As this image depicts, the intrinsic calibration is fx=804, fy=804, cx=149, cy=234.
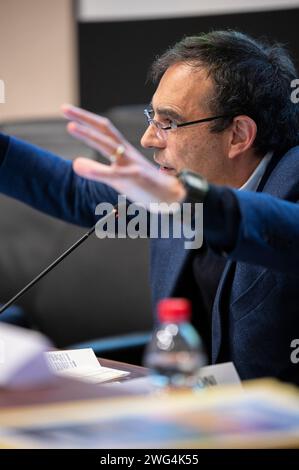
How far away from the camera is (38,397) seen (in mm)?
960

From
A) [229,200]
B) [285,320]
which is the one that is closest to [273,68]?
[285,320]

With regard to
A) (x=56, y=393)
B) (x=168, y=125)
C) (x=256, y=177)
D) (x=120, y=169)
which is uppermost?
(x=168, y=125)

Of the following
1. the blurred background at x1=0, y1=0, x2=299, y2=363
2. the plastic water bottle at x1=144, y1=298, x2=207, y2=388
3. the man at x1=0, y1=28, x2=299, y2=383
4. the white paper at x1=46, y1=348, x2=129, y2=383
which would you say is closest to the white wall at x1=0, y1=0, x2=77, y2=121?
the blurred background at x1=0, y1=0, x2=299, y2=363

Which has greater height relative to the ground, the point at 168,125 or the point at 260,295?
the point at 168,125

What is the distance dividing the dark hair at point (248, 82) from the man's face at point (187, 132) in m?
0.02

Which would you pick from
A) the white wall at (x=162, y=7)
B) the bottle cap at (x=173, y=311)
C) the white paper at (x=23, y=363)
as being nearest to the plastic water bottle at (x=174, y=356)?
the bottle cap at (x=173, y=311)

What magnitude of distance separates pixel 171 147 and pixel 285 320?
490 millimetres

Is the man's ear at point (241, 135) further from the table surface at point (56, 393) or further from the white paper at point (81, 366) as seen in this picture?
the table surface at point (56, 393)

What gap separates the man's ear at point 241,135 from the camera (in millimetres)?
1877

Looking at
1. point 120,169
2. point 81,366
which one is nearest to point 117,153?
point 120,169

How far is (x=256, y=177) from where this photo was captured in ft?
6.27

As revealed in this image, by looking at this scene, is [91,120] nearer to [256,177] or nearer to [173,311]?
[173,311]

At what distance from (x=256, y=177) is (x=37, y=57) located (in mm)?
2279

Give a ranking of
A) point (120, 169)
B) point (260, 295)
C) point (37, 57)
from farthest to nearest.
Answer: point (37, 57) < point (260, 295) < point (120, 169)
